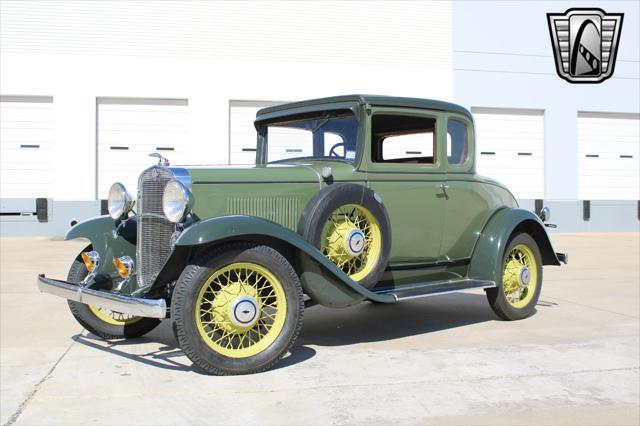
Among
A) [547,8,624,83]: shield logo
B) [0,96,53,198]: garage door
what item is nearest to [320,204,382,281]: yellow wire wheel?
[0,96,53,198]: garage door

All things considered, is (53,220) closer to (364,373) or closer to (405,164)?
(405,164)

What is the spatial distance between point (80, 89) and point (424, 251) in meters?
13.2

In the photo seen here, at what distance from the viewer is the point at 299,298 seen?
4.09m

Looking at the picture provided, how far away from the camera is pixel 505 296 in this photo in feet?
19.0

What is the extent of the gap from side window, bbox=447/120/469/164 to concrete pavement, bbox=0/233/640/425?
1460 millimetres

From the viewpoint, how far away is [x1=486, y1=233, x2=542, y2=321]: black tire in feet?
18.6

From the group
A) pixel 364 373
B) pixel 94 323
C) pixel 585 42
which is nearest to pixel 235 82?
pixel 585 42

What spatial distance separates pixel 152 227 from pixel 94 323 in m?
1.01

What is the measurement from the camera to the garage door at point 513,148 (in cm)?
1814

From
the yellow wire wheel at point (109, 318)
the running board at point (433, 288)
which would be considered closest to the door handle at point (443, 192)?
the running board at point (433, 288)

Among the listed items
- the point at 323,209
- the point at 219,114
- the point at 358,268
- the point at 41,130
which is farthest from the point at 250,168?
the point at 41,130

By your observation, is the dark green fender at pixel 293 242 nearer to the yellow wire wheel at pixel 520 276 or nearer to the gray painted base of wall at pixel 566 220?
the yellow wire wheel at pixel 520 276

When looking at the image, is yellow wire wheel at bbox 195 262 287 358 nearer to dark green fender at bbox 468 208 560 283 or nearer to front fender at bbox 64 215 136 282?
front fender at bbox 64 215 136 282

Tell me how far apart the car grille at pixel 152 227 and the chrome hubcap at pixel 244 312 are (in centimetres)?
67
